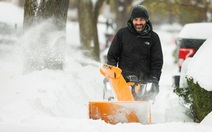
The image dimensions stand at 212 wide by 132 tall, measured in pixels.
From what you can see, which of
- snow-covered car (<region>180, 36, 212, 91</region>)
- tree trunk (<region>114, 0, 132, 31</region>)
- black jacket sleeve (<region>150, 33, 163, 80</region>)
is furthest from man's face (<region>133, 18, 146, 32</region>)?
tree trunk (<region>114, 0, 132, 31</region>)

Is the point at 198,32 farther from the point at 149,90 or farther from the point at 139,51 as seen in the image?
the point at 149,90

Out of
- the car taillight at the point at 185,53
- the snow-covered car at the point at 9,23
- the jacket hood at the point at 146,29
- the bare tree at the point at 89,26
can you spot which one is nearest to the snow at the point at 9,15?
the snow-covered car at the point at 9,23

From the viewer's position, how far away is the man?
234 inches

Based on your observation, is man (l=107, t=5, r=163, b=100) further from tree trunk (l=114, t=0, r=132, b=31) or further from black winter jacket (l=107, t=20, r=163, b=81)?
tree trunk (l=114, t=0, r=132, b=31)

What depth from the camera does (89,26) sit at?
1356cm

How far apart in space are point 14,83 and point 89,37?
274 inches

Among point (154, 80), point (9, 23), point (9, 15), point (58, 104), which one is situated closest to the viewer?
point (154, 80)

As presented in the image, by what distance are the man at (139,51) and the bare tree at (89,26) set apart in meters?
7.15

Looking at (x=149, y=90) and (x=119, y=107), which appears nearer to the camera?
(x=119, y=107)

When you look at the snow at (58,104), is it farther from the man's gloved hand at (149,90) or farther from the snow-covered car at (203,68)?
the man's gloved hand at (149,90)

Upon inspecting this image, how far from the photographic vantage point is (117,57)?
20.3 feet

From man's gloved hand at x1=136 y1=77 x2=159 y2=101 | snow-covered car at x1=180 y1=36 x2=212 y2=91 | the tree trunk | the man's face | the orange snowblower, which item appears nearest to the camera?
the orange snowblower

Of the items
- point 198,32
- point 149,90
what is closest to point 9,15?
point 198,32

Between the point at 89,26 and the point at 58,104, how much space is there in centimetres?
737
